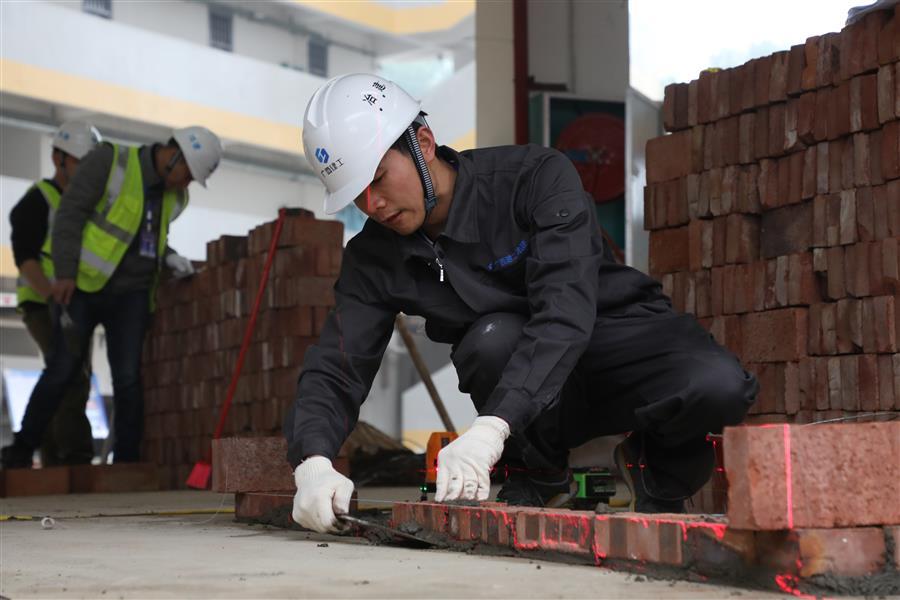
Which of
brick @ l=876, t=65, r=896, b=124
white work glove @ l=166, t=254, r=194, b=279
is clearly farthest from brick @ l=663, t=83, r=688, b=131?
white work glove @ l=166, t=254, r=194, b=279

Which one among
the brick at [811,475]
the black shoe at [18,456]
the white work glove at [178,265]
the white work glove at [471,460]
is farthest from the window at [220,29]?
the brick at [811,475]

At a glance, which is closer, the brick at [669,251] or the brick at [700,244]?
the brick at [700,244]

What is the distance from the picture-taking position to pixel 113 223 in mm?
6516

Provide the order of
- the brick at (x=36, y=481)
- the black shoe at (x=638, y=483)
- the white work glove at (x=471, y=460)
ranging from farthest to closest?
the brick at (x=36, y=481)
the black shoe at (x=638, y=483)
the white work glove at (x=471, y=460)

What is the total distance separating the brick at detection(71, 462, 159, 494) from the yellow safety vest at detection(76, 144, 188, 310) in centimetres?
97

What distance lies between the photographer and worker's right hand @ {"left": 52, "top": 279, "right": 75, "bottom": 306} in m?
6.36

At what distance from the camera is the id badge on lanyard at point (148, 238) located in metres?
6.62

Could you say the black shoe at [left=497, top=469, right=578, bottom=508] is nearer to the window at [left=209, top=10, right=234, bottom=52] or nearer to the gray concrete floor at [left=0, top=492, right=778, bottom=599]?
the gray concrete floor at [left=0, top=492, right=778, bottom=599]

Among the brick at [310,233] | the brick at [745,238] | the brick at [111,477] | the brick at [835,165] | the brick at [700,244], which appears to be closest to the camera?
the brick at [835,165]

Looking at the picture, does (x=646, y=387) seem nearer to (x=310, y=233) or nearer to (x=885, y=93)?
(x=885, y=93)

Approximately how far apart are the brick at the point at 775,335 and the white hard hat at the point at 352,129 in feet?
5.10

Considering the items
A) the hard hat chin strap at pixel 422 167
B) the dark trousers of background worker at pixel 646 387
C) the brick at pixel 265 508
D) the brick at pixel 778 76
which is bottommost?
the brick at pixel 265 508

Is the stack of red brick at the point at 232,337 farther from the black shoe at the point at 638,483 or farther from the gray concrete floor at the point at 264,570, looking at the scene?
the black shoe at the point at 638,483

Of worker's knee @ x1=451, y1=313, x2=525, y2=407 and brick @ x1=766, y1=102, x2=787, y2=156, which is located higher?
brick @ x1=766, y1=102, x2=787, y2=156
